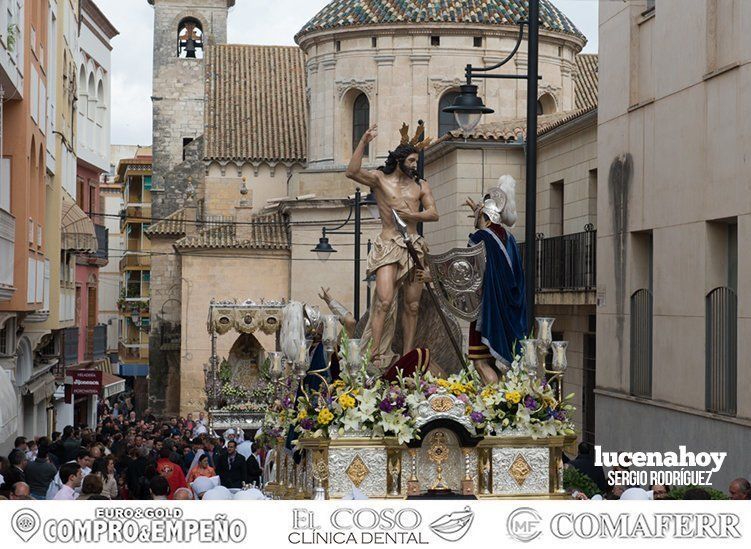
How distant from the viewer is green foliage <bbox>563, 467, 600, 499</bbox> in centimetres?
1370

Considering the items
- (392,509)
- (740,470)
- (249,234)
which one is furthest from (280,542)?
(249,234)

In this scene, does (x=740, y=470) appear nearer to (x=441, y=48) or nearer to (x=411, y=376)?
(x=411, y=376)

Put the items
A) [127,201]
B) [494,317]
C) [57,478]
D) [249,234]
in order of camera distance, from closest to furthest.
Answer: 1. [494,317]
2. [57,478]
3. [249,234]
4. [127,201]

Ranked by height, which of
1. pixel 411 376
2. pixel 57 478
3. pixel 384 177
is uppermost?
pixel 384 177

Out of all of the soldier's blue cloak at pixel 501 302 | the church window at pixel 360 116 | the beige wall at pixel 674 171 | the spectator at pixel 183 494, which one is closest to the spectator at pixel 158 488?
the spectator at pixel 183 494

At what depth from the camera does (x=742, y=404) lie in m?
16.3

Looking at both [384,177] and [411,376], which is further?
[384,177]

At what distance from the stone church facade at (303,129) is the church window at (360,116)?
5 centimetres

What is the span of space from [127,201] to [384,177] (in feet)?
248

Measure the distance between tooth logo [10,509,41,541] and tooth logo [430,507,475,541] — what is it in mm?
2360

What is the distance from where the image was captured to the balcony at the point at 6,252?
18.6 m

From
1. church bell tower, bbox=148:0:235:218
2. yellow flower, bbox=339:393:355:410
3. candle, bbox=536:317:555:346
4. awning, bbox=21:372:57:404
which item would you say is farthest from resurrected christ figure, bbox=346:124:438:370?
church bell tower, bbox=148:0:235:218

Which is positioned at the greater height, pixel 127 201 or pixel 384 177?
pixel 127 201

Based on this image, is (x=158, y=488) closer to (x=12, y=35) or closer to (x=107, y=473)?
(x=107, y=473)
